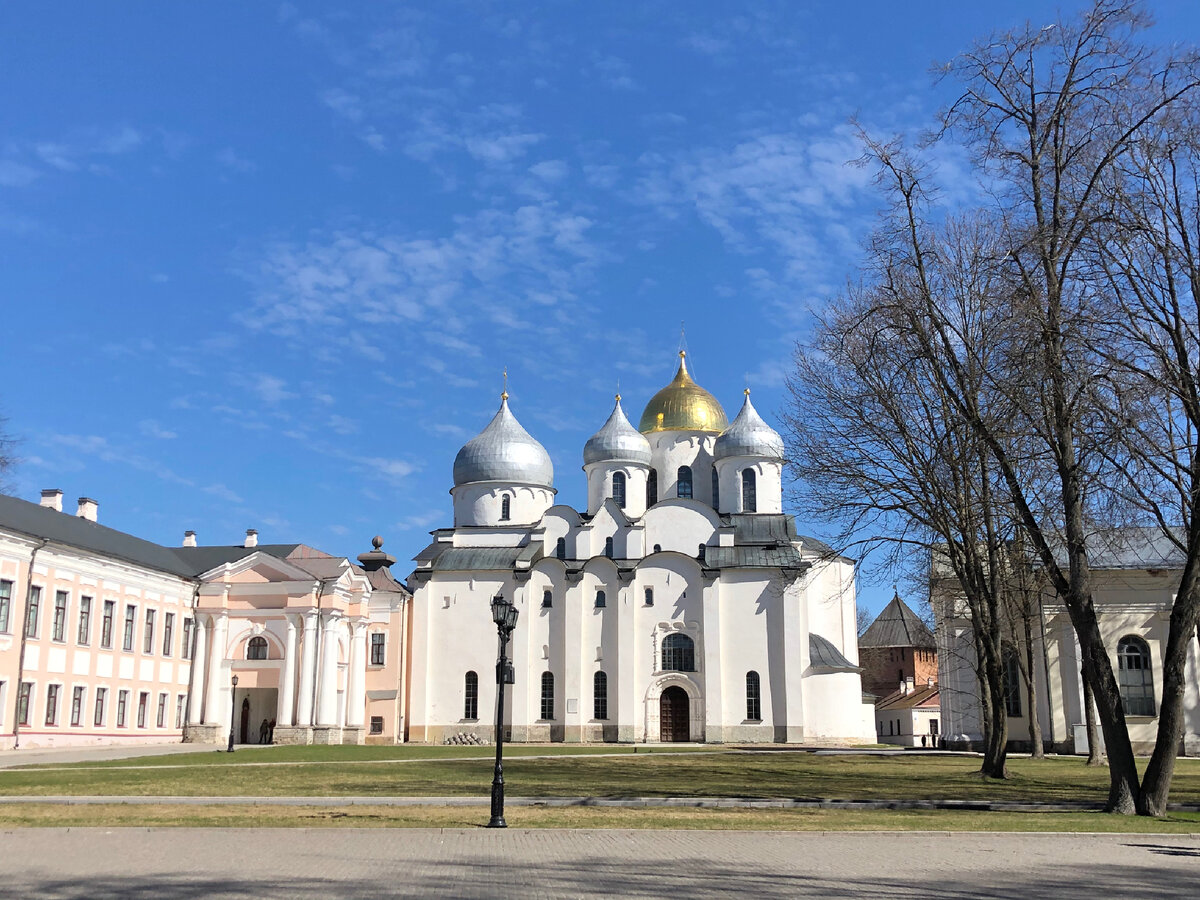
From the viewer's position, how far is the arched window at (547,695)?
5372 centimetres

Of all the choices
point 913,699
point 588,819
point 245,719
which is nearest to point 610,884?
point 588,819

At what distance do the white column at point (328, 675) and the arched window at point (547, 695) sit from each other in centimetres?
1040

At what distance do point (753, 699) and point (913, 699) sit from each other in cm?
3002

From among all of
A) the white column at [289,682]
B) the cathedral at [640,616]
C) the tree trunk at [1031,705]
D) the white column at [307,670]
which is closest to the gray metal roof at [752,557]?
the cathedral at [640,616]

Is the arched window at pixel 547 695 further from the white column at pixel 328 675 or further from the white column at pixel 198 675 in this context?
the white column at pixel 198 675

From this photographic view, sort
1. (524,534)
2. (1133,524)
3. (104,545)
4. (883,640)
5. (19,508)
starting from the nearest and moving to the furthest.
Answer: (1133,524)
(19,508)
(104,545)
(524,534)
(883,640)

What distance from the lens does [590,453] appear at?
59594 millimetres

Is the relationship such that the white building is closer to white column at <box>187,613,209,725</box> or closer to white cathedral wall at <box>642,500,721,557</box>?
white cathedral wall at <box>642,500,721,557</box>

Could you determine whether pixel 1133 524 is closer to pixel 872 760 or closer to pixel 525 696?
pixel 872 760

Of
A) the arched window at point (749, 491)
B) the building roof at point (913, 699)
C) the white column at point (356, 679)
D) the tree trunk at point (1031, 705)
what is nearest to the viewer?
the tree trunk at point (1031, 705)

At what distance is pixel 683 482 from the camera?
60406 millimetres

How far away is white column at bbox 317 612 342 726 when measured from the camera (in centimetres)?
4756

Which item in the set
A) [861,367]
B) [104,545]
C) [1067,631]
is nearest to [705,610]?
[1067,631]

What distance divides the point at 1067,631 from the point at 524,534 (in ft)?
86.2
